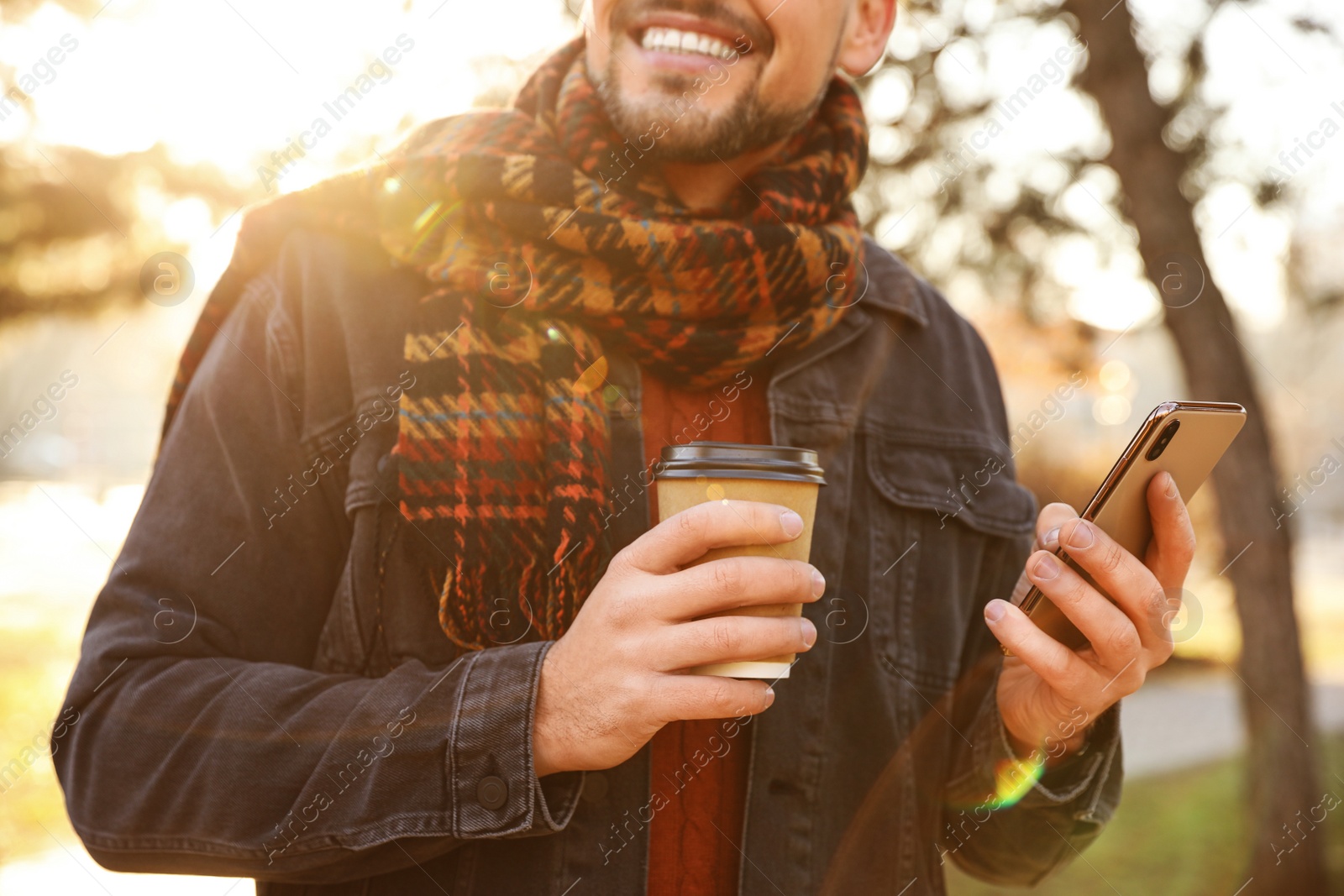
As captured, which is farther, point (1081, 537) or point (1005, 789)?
point (1005, 789)

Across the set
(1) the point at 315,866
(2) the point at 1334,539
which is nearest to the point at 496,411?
(1) the point at 315,866

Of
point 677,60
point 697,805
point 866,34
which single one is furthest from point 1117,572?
point 866,34

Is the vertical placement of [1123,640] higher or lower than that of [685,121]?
lower

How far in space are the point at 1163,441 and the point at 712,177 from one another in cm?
115

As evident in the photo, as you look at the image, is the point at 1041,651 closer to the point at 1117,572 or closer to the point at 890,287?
the point at 1117,572

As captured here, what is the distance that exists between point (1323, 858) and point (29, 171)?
9557mm

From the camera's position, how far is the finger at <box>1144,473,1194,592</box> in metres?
1.49

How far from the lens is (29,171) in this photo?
673cm

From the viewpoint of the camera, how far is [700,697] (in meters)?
1.26

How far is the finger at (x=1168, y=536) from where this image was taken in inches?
58.8

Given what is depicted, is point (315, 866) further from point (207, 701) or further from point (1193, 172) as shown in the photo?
point (1193, 172)

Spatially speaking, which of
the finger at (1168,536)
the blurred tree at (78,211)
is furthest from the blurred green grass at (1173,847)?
the blurred tree at (78,211)

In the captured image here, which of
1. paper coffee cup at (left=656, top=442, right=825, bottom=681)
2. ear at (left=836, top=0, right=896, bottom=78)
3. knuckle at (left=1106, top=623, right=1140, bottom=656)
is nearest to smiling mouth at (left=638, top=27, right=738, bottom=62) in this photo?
A: ear at (left=836, top=0, right=896, bottom=78)

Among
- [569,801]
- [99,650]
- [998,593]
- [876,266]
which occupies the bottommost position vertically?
[569,801]
